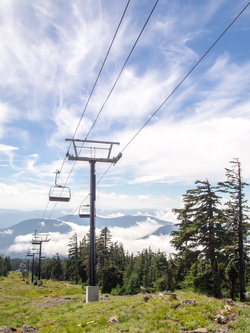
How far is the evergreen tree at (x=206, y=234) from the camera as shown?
996 inches

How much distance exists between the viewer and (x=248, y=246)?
26.0 m

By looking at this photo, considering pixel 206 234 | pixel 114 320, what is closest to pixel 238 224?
pixel 206 234

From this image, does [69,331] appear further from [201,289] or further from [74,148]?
[201,289]

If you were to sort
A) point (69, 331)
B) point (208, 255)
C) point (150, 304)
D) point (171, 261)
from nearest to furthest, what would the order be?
1. point (69, 331)
2. point (150, 304)
3. point (208, 255)
4. point (171, 261)

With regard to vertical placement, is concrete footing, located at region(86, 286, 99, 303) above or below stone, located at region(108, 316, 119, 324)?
below

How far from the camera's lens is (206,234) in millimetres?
25906

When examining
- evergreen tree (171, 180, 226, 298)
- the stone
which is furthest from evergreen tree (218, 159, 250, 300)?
the stone

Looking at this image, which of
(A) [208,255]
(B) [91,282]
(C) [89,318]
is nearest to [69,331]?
(C) [89,318]

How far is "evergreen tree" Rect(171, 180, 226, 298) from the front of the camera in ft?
83.0

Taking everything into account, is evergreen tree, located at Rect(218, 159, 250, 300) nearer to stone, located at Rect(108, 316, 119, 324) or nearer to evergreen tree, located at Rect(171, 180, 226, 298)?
evergreen tree, located at Rect(171, 180, 226, 298)

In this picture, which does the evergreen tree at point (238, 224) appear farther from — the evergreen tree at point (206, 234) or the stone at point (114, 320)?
the stone at point (114, 320)

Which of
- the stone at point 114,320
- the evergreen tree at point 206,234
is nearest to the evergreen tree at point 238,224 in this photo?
the evergreen tree at point 206,234

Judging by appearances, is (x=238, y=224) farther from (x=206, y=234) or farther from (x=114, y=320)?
(x=114, y=320)

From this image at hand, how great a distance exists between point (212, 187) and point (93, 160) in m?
13.7
